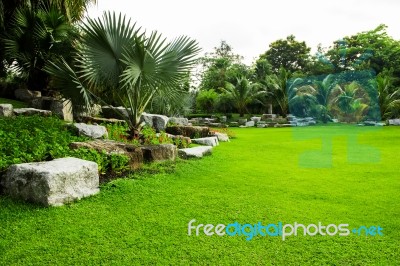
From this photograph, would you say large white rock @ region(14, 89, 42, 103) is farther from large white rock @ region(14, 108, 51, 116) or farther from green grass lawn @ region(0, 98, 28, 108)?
large white rock @ region(14, 108, 51, 116)

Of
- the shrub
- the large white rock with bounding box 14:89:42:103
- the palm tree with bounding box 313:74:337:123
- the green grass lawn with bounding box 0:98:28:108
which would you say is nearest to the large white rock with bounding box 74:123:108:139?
the shrub

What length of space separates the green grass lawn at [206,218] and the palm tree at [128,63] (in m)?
2.18

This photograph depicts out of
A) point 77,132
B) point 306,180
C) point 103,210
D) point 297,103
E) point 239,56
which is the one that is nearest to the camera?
point 103,210

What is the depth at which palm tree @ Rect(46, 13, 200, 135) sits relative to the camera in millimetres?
6137

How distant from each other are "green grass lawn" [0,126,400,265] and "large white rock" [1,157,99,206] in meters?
0.14

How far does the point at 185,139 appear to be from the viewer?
775 cm

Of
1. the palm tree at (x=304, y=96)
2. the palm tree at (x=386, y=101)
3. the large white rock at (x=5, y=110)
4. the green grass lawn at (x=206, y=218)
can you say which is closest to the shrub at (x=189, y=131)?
the large white rock at (x=5, y=110)

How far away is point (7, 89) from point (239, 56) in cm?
3561

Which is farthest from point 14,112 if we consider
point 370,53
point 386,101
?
point 370,53

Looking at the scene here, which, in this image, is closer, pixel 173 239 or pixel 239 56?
pixel 173 239

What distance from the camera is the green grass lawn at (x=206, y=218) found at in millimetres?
2418

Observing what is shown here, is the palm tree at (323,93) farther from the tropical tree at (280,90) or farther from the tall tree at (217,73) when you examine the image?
the tall tree at (217,73)

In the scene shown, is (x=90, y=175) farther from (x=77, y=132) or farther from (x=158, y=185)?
(x=77, y=132)

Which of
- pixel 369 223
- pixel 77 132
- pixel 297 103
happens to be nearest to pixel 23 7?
pixel 77 132
